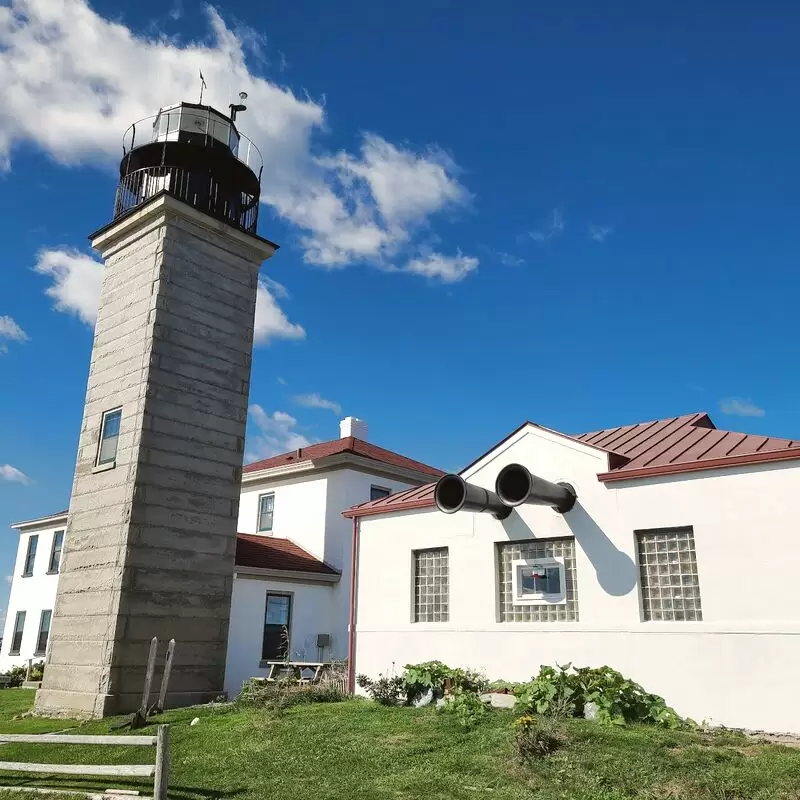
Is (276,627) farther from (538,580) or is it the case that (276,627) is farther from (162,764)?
(162,764)

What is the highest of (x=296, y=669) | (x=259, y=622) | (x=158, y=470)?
(x=158, y=470)

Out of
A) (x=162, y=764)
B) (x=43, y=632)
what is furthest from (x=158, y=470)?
(x=43, y=632)

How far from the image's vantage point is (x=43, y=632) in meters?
27.6

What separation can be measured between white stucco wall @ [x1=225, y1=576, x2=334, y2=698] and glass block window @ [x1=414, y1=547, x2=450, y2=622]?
6673mm

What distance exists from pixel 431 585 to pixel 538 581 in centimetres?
255

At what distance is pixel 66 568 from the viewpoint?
17406 millimetres

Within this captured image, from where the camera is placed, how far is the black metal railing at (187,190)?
1994cm

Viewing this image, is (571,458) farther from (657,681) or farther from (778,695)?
(778,695)

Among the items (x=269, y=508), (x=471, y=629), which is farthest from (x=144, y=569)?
(x=269, y=508)

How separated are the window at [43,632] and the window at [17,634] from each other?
1.55 m

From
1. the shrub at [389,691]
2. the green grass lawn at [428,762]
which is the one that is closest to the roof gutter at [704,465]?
the green grass lawn at [428,762]

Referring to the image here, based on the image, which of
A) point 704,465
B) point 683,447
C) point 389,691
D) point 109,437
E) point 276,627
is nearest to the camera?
point 704,465

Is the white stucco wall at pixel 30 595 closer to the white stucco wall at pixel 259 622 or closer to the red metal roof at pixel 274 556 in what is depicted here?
the red metal roof at pixel 274 556

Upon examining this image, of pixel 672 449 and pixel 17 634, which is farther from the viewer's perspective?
pixel 17 634
